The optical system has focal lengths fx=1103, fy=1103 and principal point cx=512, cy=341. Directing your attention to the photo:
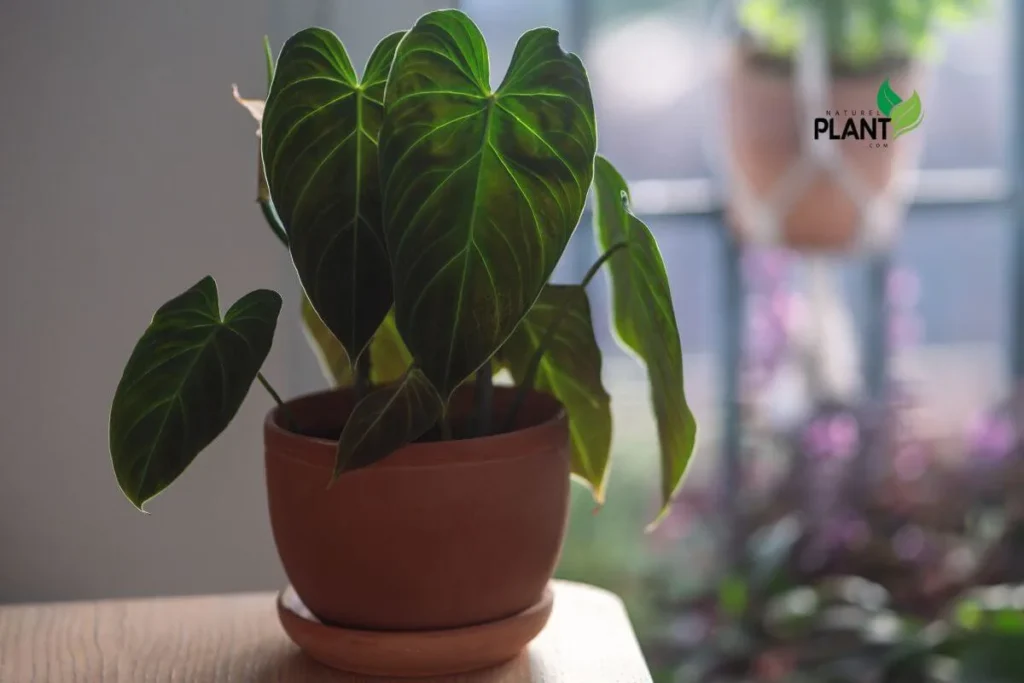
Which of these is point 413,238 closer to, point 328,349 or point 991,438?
point 328,349

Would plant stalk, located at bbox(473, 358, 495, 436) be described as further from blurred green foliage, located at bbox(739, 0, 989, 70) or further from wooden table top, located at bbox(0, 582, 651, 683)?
blurred green foliage, located at bbox(739, 0, 989, 70)

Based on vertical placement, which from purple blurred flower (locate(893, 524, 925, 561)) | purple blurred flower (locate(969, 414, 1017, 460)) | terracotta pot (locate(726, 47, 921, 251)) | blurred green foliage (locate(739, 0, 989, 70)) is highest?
blurred green foliage (locate(739, 0, 989, 70))

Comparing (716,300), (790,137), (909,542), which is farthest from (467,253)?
(909,542)

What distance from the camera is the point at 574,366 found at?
92cm

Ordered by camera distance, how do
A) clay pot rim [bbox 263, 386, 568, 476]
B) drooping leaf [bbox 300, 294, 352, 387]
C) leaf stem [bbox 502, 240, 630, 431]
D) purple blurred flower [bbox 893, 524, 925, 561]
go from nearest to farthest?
clay pot rim [bbox 263, 386, 568, 476]
leaf stem [bbox 502, 240, 630, 431]
drooping leaf [bbox 300, 294, 352, 387]
purple blurred flower [bbox 893, 524, 925, 561]

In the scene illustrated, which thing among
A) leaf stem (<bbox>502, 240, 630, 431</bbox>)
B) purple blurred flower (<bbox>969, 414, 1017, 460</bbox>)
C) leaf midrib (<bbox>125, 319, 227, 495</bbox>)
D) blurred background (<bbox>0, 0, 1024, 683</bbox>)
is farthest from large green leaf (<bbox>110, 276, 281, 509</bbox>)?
purple blurred flower (<bbox>969, 414, 1017, 460</bbox>)

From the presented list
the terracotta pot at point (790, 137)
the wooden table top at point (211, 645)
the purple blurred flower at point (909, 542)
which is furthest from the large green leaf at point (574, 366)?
the purple blurred flower at point (909, 542)

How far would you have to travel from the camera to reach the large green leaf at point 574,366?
92 cm

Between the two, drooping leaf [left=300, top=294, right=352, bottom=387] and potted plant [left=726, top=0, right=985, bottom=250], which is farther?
potted plant [left=726, top=0, right=985, bottom=250]

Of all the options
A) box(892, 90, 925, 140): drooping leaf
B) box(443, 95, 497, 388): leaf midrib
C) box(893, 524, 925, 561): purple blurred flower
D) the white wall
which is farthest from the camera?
box(893, 524, 925, 561): purple blurred flower

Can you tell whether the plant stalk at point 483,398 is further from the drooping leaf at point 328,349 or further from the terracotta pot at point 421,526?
the drooping leaf at point 328,349

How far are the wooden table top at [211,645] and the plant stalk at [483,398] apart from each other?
188 millimetres

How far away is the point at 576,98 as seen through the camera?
711 mm

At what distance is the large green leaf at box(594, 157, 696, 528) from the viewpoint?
81cm
